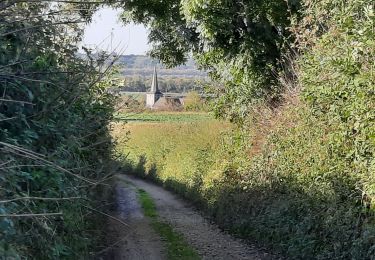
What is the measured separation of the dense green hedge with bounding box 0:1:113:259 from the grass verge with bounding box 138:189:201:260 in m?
5.14

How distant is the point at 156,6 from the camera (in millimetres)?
15438

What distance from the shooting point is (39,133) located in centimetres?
482

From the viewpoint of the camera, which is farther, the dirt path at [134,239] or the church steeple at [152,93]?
the church steeple at [152,93]

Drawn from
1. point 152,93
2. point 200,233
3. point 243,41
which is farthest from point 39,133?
point 152,93

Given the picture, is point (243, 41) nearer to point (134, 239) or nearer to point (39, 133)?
point (134, 239)

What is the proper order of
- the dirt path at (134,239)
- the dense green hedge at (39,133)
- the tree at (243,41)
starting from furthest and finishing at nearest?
the tree at (243,41), the dirt path at (134,239), the dense green hedge at (39,133)

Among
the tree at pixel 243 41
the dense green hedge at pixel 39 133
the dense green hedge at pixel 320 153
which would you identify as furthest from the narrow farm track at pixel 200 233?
the dense green hedge at pixel 39 133

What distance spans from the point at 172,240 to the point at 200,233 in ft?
3.69

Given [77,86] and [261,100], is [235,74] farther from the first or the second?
[77,86]

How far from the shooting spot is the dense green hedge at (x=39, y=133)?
3.75m

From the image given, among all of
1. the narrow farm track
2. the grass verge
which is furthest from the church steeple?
the narrow farm track

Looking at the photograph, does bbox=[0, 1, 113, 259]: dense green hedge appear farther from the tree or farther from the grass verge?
the tree

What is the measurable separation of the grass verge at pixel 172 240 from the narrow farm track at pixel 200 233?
0.16m

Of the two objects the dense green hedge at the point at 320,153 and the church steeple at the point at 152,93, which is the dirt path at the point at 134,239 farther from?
the church steeple at the point at 152,93
